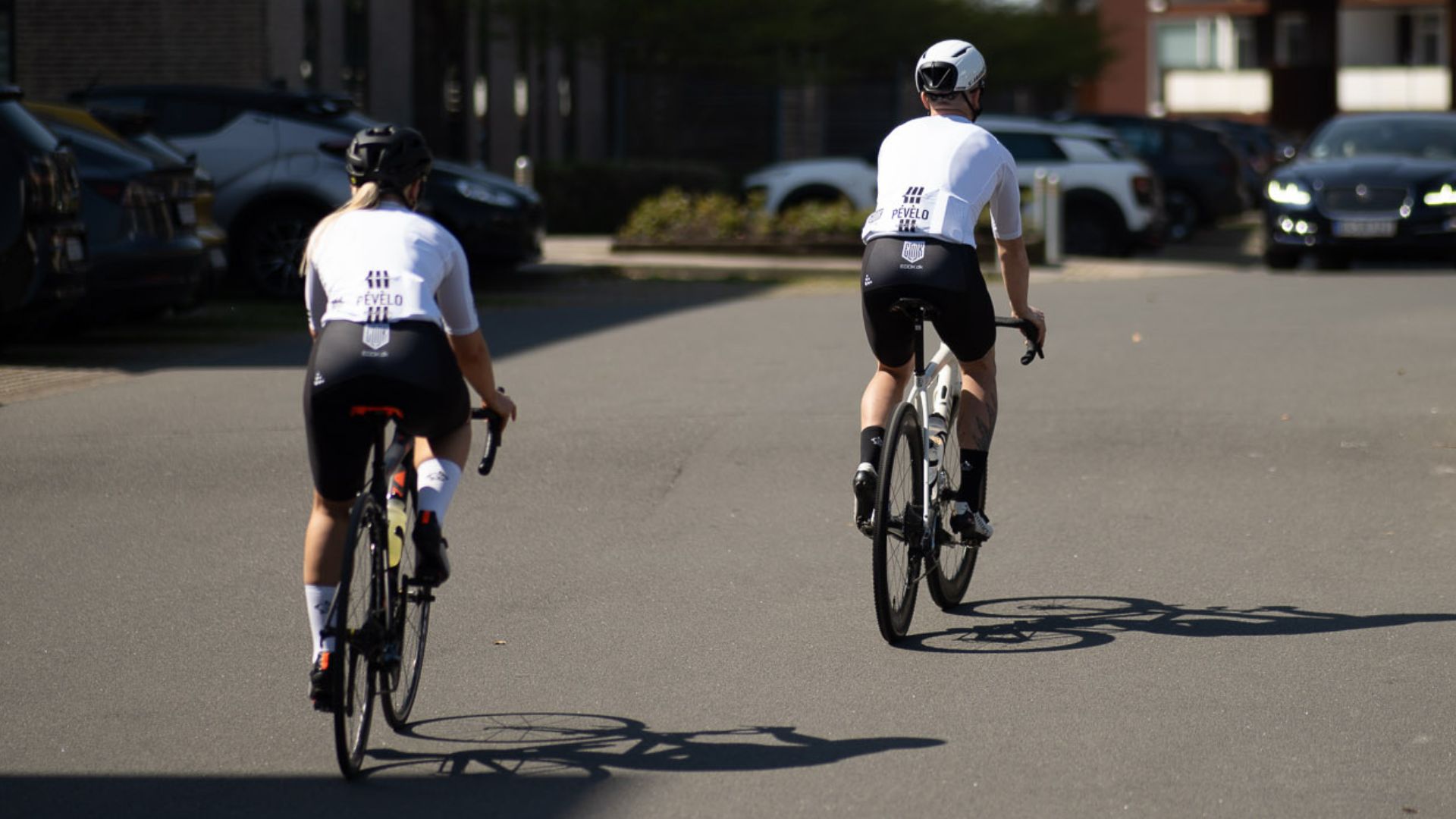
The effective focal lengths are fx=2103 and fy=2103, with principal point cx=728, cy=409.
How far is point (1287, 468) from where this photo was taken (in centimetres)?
933

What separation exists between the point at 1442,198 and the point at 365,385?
1764cm

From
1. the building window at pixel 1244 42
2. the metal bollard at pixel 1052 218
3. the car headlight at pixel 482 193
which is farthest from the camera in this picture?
the building window at pixel 1244 42

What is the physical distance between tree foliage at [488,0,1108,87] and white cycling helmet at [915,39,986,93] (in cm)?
2525

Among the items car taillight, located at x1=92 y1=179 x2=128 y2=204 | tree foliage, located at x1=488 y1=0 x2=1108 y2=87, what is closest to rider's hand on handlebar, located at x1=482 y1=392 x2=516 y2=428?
car taillight, located at x1=92 y1=179 x2=128 y2=204

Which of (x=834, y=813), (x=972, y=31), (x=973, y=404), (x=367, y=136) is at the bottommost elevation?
(x=834, y=813)

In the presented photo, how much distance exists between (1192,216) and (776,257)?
27.4 ft

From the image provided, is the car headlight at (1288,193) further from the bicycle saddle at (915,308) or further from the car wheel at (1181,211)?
the bicycle saddle at (915,308)

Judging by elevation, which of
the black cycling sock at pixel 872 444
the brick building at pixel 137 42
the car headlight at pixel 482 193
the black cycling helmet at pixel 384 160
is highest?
the brick building at pixel 137 42

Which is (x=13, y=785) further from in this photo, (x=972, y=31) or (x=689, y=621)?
(x=972, y=31)

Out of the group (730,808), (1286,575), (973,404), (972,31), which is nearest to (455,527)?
(973,404)

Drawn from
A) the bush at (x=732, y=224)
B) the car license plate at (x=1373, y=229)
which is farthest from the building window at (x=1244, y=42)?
the car license plate at (x=1373, y=229)

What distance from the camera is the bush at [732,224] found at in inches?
887

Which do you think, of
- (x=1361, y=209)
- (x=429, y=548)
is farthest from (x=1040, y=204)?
(x=429, y=548)

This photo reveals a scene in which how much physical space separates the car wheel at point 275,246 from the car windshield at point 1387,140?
10826 millimetres
